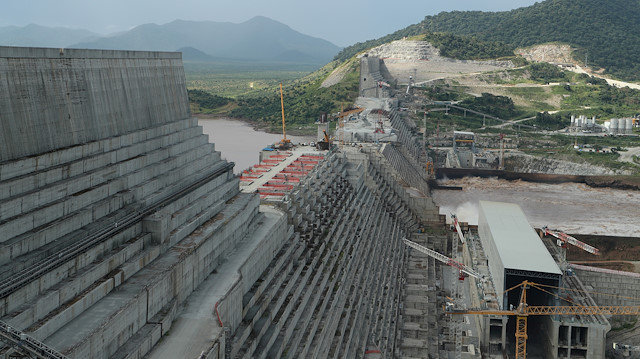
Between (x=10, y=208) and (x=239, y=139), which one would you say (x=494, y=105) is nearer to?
(x=239, y=139)

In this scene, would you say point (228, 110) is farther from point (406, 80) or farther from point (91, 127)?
point (91, 127)

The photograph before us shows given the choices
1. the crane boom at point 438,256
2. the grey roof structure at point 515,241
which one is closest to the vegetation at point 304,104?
the crane boom at point 438,256

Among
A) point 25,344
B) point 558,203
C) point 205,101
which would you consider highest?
point 25,344

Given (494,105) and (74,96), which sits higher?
(74,96)

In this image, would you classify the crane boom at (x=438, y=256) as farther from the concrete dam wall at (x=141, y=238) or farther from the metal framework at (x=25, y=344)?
the metal framework at (x=25, y=344)

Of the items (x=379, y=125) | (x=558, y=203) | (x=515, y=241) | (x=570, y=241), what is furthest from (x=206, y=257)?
(x=558, y=203)

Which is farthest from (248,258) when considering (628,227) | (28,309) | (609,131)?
(609,131)

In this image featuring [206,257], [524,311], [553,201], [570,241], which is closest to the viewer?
[206,257]
